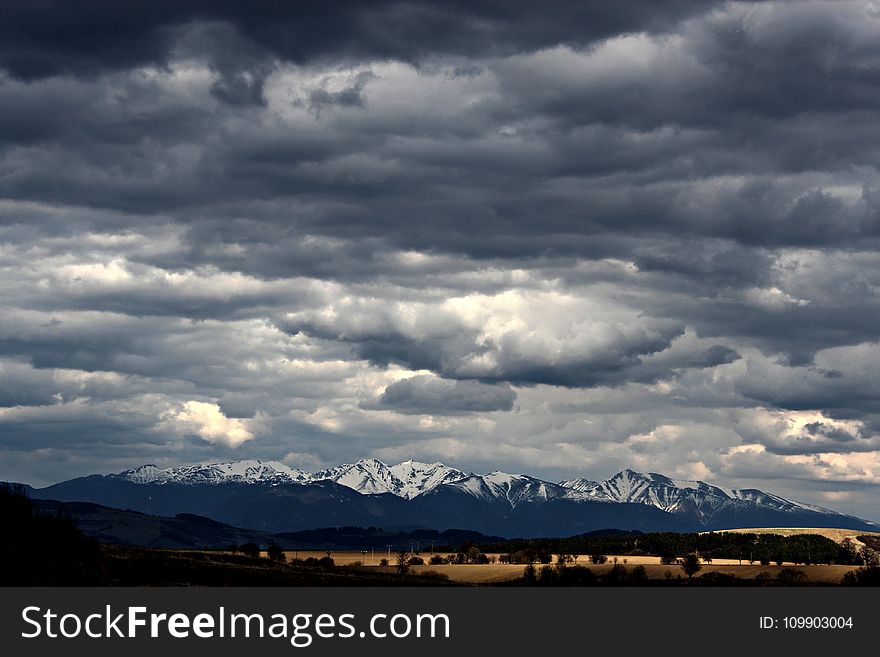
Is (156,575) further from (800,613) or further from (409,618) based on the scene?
(800,613)

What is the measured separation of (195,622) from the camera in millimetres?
110188

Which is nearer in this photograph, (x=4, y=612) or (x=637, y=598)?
(x=4, y=612)

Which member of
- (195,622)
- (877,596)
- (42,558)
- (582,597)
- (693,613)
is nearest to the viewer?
(195,622)

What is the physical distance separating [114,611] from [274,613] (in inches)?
583

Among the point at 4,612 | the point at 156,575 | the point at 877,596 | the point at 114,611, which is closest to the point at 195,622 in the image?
the point at 114,611

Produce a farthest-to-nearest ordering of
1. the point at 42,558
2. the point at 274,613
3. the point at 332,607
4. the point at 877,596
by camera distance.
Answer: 1. the point at 42,558
2. the point at 877,596
3. the point at 332,607
4. the point at 274,613

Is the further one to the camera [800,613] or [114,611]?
[800,613]

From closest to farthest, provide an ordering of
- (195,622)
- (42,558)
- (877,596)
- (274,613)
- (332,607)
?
(195,622), (274,613), (332,607), (877,596), (42,558)

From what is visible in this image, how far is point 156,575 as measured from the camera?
7785 inches

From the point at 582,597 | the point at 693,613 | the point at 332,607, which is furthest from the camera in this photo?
the point at 582,597

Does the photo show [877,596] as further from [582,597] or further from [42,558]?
[42,558]

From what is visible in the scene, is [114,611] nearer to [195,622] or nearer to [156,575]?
[195,622]

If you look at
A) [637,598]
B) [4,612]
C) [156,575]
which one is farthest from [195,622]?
[156,575]

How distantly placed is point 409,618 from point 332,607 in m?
13.5
